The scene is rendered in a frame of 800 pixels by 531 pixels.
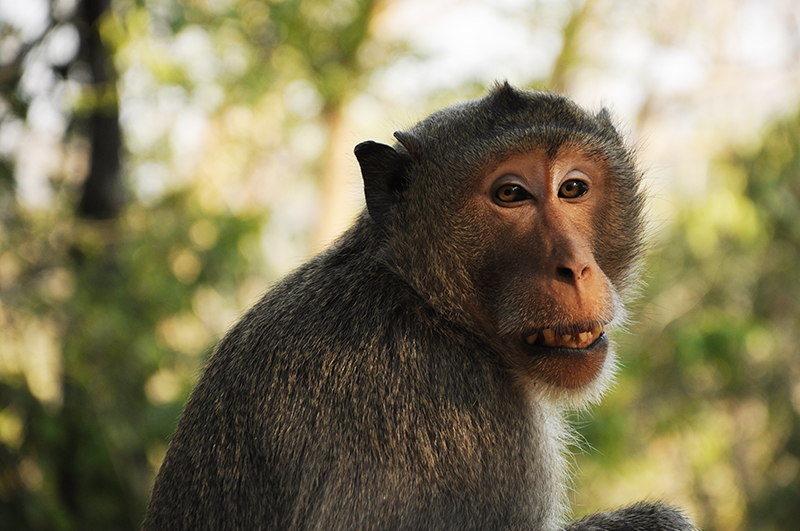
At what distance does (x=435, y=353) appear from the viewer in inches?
111

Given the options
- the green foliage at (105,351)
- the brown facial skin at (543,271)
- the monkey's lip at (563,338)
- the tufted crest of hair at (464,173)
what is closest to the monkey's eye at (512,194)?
the brown facial skin at (543,271)

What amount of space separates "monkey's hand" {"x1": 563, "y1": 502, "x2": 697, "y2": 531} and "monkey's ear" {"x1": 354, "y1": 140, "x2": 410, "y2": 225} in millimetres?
1430

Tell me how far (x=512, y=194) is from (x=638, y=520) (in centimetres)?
133

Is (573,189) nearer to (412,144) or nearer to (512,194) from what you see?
(512,194)

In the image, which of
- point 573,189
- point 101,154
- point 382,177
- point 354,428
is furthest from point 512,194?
point 101,154

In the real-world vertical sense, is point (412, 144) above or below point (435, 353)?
above

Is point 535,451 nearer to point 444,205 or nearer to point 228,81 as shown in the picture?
point 444,205

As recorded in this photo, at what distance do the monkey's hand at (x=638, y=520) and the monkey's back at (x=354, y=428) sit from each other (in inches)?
7.3

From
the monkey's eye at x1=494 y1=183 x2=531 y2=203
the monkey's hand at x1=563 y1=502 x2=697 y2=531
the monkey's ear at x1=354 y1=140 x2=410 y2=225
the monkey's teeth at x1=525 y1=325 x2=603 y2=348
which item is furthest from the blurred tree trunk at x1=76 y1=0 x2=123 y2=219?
the monkey's hand at x1=563 y1=502 x2=697 y2=531

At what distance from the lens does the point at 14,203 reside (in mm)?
7223

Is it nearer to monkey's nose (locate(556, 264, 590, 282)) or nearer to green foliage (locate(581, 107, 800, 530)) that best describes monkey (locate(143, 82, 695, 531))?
monkey's nose (locate(556, 264, 590, 282))

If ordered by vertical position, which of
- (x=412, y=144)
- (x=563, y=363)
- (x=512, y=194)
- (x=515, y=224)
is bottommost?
(x=563, y=363)

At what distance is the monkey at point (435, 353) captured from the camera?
264 cm

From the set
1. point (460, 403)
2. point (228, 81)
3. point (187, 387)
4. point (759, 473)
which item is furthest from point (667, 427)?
point (460, 403)
